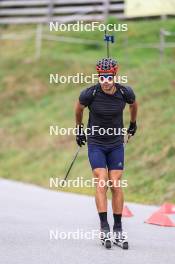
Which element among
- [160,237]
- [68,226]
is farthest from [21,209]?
[160,237]

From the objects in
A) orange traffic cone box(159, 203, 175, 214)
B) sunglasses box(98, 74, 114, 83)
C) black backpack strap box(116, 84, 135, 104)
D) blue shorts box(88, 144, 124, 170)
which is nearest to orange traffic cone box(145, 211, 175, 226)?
orange traffic cone box(159, 203, 175, 214)

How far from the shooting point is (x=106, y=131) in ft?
29.6

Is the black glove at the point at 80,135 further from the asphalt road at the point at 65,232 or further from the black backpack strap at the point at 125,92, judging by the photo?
the asphalt road at the point at 65,232

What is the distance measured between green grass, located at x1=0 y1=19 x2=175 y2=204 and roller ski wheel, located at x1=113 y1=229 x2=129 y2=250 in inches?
244

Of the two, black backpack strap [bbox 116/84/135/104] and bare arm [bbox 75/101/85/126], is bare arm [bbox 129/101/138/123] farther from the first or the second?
bare arm [bbox 75/101/85/126]

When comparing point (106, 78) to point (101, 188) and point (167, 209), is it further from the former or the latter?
point (167, 209)

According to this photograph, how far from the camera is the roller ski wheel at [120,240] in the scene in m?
8.57

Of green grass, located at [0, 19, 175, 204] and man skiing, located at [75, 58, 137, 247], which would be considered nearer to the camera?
man skiing, located at [75, 58, 137, 247]

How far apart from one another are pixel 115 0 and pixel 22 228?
26315 millimetres

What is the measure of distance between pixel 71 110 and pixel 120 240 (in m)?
15.1

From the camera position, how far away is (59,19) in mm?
35969

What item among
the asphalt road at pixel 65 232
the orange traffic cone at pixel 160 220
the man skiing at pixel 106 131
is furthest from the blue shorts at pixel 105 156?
the orange traffic cone at pixel 160 220

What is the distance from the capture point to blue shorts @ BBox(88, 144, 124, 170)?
9.05 meters

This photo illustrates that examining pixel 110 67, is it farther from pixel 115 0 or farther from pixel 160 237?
pixel 115 0
